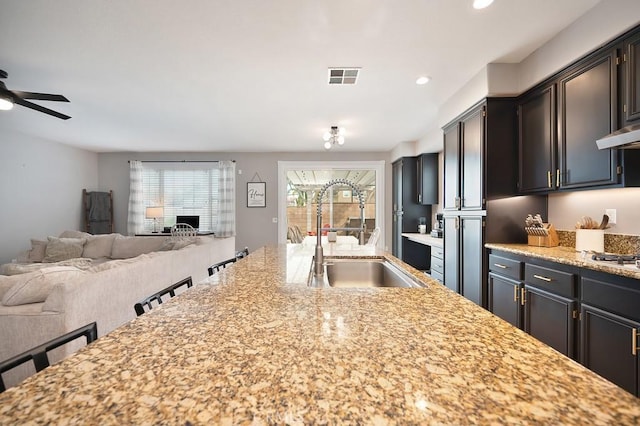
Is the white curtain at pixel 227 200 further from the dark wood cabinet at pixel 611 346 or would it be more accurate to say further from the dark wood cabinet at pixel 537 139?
the dark wood cabinet at pixel 611 346

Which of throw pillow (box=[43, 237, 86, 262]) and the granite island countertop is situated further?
throw pillow (box=[43, 237, 86, 262])

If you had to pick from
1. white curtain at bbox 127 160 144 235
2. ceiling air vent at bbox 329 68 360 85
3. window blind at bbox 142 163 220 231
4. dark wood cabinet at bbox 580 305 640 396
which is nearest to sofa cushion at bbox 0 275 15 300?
ceiling air vent at bbox 329 68 360 85

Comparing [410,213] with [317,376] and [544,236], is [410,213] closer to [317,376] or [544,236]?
[544,236]

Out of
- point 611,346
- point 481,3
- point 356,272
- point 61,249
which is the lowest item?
point 611,346

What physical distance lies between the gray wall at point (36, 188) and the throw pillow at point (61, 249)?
112 cm

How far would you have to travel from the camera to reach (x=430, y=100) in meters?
3.77

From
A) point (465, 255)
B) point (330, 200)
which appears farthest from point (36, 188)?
point (465, 255)

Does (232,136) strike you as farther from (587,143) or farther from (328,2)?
(587,143)

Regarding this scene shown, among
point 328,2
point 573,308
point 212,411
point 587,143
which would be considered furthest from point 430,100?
point 212,411

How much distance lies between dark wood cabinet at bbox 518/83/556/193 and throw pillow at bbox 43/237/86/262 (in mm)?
5634

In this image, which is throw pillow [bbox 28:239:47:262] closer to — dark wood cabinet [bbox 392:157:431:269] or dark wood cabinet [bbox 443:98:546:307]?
dark wood cabinet [bbox 443:98:546:307]

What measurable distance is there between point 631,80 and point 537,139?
0.80 metres

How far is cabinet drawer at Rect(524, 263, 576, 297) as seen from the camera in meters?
1.93

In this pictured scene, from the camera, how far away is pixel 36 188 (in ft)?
17.7
